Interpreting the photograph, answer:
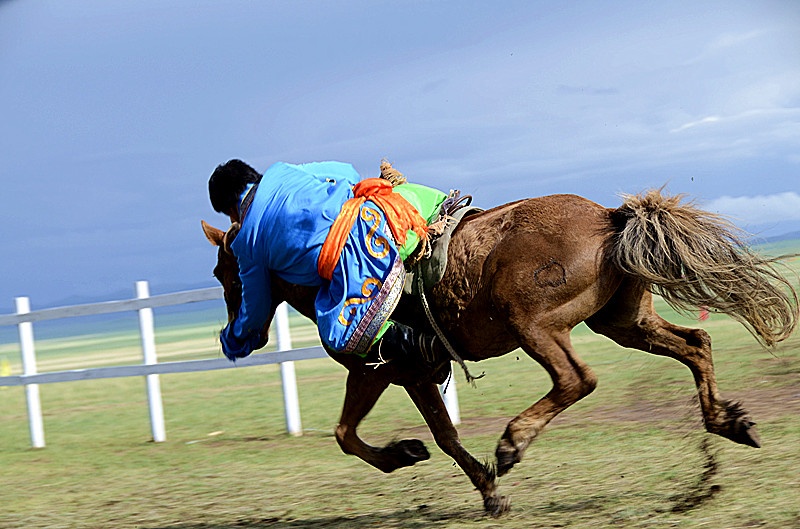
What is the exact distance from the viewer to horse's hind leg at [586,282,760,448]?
459 centimetres

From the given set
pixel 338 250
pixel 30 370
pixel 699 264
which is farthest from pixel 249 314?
pixel 30 370

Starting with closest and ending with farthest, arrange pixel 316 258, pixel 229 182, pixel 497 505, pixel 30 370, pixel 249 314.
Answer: pixel 316 258 → pixel 497 505 → pixel 249 314 → pixel 229 182 → pixel 30 370

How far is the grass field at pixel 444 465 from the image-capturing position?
4.86 m

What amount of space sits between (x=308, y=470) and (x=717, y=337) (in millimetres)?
7480

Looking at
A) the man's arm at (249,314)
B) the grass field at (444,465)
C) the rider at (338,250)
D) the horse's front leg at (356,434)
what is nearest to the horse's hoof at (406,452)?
the horse's front leg at (356,434)

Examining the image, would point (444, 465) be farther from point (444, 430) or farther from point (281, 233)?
point (281, 233)

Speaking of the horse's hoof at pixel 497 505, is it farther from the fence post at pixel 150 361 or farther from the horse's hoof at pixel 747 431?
the fence post at pixel 150 361

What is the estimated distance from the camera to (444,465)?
657 centimetres

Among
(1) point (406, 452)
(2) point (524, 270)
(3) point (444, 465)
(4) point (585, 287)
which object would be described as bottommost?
(3) point (444, 465)

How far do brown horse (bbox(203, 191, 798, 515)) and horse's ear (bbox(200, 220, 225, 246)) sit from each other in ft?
3.69

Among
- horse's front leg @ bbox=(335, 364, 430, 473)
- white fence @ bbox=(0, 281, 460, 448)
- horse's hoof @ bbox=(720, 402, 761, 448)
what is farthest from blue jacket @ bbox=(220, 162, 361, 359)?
white fence @ bbox=(0, 281, 460, 448)

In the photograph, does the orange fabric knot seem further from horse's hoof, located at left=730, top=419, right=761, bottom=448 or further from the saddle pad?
horse's hoof, located at left=730, top=419, right=761, bottom=448

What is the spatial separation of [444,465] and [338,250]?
2.44 meters

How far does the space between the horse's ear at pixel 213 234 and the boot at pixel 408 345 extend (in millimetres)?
1119
